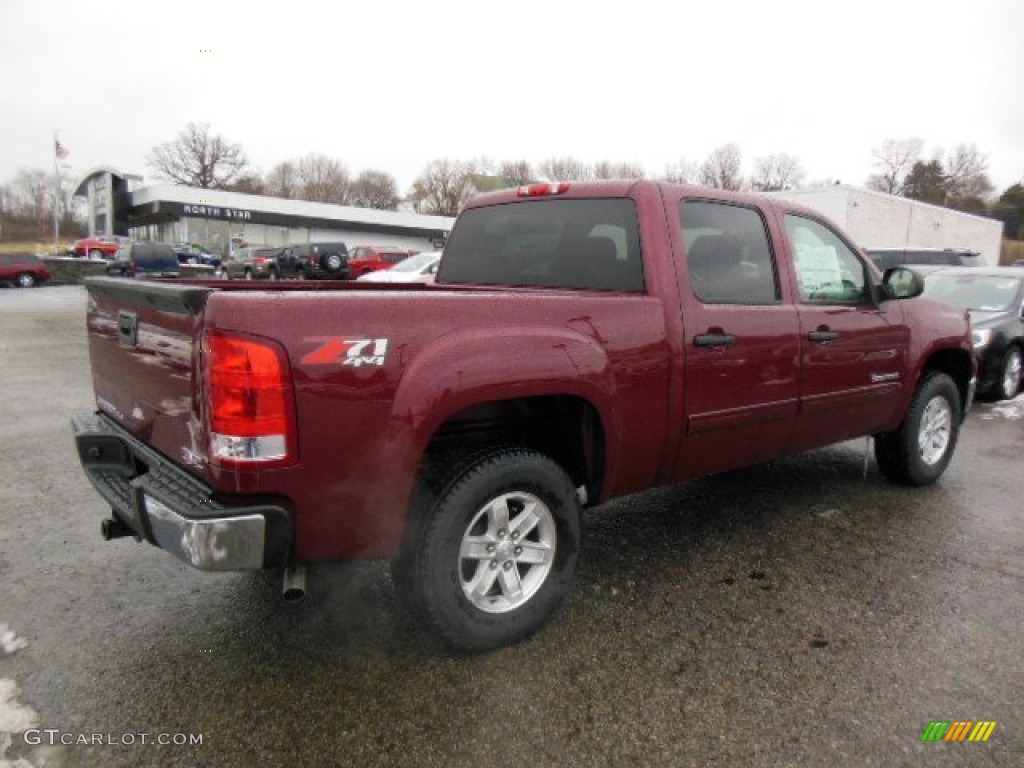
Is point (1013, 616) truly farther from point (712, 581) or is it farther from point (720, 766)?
point (720, 766)

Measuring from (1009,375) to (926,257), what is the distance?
37.6 ft

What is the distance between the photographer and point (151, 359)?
2615 millimetres

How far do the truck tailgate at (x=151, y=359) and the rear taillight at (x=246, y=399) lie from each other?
0.36 ft

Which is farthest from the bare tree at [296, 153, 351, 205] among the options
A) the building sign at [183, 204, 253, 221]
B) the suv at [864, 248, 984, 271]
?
the suv at [864, 248, 984, 271]

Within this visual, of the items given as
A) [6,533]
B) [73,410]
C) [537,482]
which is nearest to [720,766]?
[537,482]

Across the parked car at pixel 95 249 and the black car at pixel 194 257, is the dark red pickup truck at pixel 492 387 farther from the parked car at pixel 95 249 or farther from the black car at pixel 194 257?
the parked car at pixel 95 249

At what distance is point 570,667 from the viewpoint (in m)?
2.71

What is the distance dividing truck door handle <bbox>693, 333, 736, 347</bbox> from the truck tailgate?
2.03 metres

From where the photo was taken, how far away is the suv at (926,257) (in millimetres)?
17922

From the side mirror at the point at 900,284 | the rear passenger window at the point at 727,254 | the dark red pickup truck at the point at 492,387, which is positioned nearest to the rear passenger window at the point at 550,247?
the dark red pickup truck at the point at 492,387

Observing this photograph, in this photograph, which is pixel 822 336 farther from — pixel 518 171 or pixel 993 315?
pixel 518 171

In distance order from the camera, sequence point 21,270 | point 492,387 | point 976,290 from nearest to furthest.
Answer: point 492,387 → point 976,290 → point 21,270

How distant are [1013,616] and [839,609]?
0.76m

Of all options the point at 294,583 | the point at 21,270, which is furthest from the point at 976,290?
the point at 21,270
